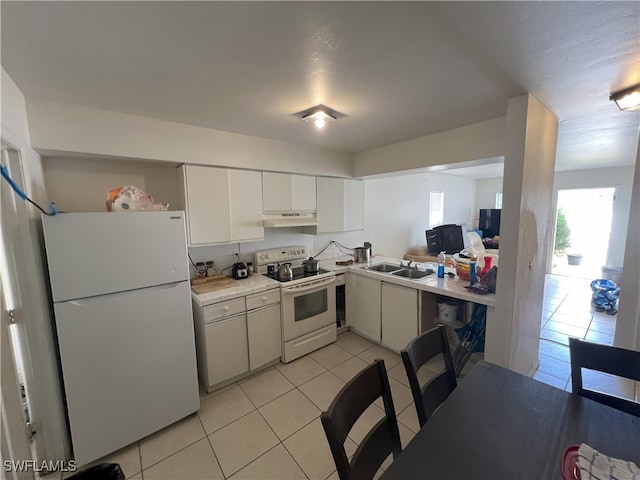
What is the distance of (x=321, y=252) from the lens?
3654 millimetres

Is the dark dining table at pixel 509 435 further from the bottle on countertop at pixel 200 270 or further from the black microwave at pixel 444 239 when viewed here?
the black microwave at pixel 444 239

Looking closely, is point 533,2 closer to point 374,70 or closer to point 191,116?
point 374,70

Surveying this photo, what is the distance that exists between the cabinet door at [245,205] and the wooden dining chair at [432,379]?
196 centimetres

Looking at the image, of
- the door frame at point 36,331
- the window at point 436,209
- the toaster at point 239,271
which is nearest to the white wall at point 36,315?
the door frame at point 36,331

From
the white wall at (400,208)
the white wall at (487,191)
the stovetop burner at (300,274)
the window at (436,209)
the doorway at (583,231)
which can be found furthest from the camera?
the white wall at (487,191)

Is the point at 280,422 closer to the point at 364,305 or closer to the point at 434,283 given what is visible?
the point at 364,305

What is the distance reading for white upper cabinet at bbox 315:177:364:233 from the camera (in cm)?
325

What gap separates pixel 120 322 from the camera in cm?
169

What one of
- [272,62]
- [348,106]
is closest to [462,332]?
[348,106]

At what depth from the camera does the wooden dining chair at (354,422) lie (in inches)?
31.4

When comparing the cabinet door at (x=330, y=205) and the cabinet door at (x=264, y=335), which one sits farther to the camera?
the cabinet door at (x=330, y=205)

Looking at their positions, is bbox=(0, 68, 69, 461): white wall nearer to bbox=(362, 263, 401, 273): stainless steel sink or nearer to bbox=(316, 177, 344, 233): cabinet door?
bbox=(316, 177, 344, 233): cabinet door

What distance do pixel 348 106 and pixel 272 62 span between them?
0.73 metres

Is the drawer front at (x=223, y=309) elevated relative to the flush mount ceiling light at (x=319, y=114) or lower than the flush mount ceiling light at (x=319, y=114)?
lower
